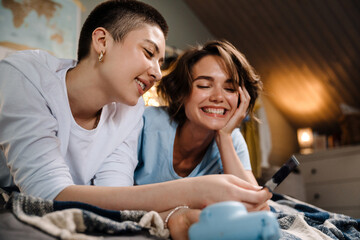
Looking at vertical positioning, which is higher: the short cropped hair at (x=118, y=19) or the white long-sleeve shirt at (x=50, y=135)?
the short cropped hair at (x=118, y=19)

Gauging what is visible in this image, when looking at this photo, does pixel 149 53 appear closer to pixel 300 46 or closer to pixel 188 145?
pixel 188 145

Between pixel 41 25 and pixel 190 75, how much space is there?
4.84 feet

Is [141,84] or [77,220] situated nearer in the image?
[77,220]

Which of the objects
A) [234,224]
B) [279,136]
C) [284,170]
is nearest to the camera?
[234,224]

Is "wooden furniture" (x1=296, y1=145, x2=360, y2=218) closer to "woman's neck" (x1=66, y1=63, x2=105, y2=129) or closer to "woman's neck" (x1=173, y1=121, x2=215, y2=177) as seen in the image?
"woman's neck" (x1=173, y1=121, x2=215, y2=177)

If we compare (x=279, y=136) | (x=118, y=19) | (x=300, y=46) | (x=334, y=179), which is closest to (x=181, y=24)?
(x=300, y=46)

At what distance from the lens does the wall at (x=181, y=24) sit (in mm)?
3311

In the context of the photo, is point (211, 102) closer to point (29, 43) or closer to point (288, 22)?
point (29, 43)

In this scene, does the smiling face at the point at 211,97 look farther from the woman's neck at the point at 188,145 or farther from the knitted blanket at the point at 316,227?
the knitted blanket at the point at 316,227

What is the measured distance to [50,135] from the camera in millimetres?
836

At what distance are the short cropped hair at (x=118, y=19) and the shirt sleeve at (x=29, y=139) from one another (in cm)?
32

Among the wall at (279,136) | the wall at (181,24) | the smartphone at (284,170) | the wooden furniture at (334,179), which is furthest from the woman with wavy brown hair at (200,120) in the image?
the wall at (279,136)

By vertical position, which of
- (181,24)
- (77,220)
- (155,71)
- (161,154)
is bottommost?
(161,154)

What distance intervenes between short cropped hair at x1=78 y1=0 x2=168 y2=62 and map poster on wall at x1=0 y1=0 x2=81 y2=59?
1327 mm
